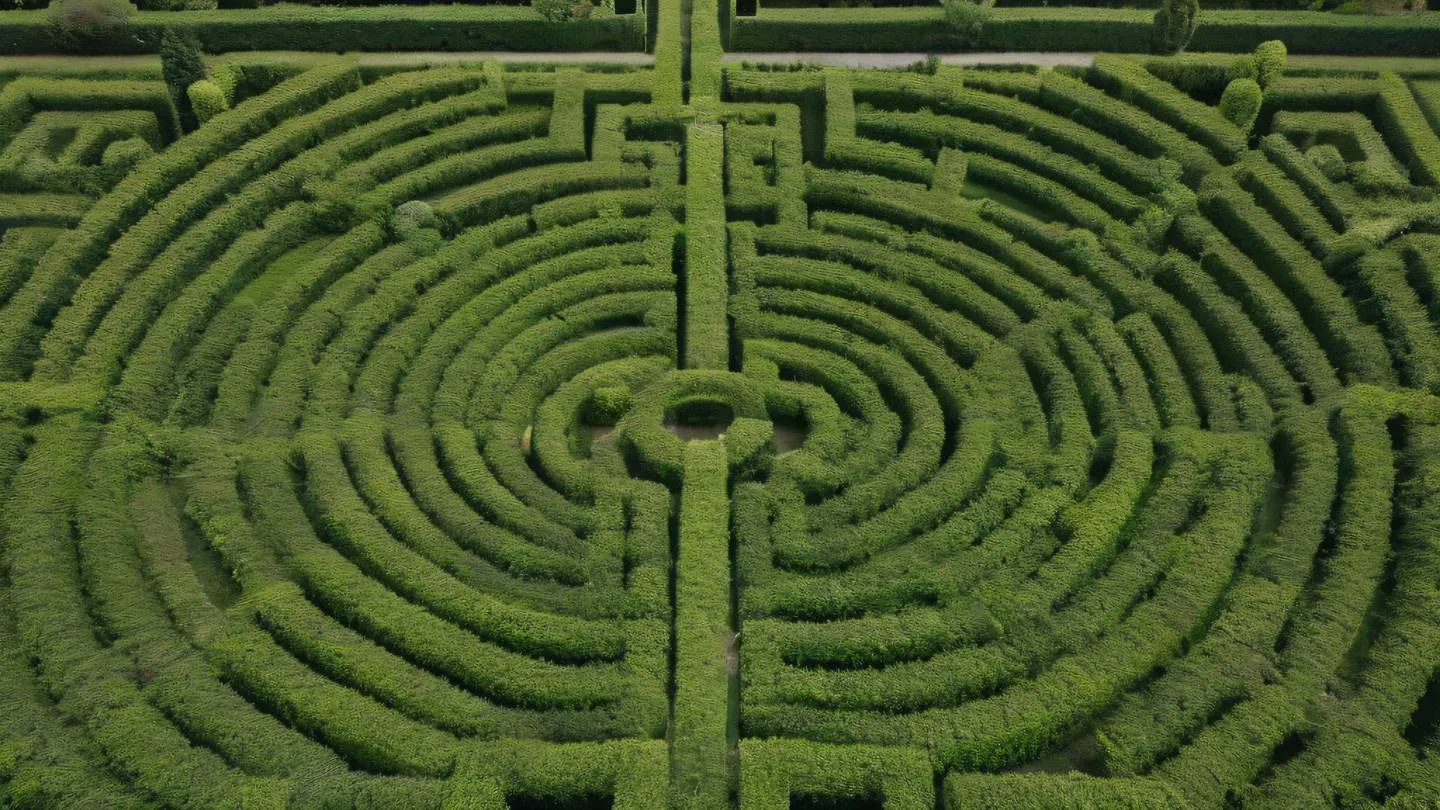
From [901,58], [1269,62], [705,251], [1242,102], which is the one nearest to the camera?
[705,251]

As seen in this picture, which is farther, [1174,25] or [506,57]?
[506,57]

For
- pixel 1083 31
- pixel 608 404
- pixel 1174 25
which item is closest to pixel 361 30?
pixel 608 404

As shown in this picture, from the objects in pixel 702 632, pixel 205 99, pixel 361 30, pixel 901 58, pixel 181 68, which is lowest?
pixel 702 632

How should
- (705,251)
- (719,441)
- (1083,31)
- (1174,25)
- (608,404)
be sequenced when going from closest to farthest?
1. (719,441)
2. (608,404)
3. (705,251)
4. (1174,25)
5. (1083,31)

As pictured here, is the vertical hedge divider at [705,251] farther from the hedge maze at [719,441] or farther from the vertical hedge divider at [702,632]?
the vertical hedge divider at [702,632]

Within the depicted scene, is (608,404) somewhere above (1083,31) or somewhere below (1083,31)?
below

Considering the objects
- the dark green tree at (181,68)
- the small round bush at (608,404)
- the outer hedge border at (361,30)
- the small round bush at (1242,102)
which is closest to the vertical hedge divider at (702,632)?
the small round bush at (608,404)

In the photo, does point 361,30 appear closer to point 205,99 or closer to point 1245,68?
point 205,99

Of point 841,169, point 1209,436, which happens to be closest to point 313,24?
point 841,169
